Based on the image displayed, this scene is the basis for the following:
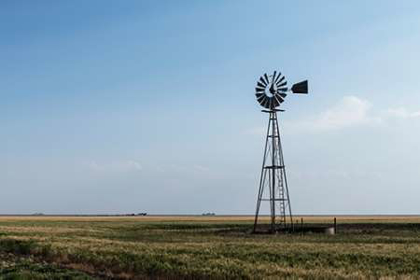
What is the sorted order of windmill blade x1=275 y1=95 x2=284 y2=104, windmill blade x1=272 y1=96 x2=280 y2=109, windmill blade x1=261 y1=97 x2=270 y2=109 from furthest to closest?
windmill blade x1=261 y1=97 x2=270 y2=109, windmill blade x1=275 y1=95 x2=284 y2=104, windmill blade x1=272 y1=96 x2=280 y2=109

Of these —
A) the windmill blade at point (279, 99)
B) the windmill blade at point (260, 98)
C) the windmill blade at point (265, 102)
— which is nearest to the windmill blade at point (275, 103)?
the windmill blade at point (279, 99)

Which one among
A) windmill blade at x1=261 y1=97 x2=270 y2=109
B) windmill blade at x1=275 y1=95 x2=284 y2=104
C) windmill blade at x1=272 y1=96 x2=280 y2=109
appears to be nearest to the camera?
windmill blade at x1=272 y1=96 x2=280 y2=109

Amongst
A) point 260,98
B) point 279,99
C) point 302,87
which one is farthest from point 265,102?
point 302,87

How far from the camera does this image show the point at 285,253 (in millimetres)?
32969

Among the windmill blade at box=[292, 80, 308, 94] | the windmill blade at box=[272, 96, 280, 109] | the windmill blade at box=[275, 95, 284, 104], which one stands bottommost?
the windmill blade at box=[272, 96, 280, 109]

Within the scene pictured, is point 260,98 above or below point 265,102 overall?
above

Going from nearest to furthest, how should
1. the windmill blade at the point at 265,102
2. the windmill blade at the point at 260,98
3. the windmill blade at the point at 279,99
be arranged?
the windmill blade at the point at 279,99
the windmill blade at the point at 265,102
the windmill blade at the point at 260,98

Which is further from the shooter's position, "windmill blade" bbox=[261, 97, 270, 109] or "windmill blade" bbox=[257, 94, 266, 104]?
"windmill blade" bbox=[257, 94, 266, 104]

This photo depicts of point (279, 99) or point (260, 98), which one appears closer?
point (279, 99)

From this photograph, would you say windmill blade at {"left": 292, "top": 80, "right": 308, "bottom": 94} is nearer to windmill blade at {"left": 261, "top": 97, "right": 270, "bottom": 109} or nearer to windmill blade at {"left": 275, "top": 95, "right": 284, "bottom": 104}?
windmill blade at {"left": 275, "top": 95, "right": 284, "bottom": 104}

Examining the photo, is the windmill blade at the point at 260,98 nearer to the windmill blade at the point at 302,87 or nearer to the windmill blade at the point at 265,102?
the windmill blade at the point at 265,102

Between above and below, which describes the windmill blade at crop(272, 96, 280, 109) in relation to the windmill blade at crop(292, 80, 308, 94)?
below

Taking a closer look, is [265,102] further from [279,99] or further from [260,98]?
[279,99]

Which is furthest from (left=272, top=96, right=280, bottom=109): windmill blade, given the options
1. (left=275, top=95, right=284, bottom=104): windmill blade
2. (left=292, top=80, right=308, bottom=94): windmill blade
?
(left=292, top=80, right=308, bottom=94): windmill blade
